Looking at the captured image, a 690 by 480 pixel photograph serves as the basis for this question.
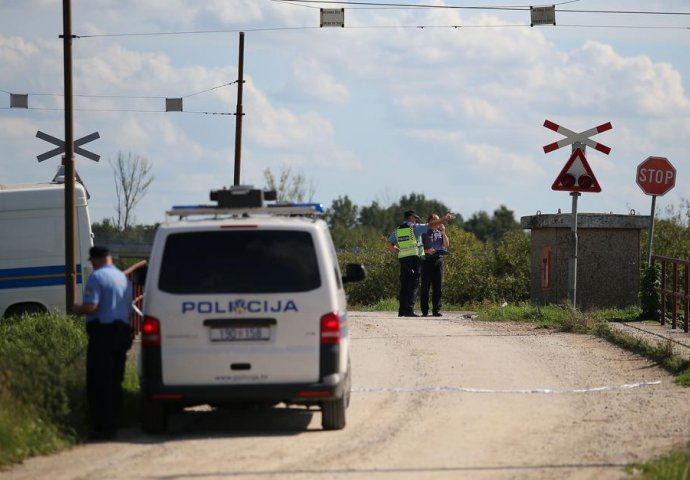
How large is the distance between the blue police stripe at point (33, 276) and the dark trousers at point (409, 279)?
5813mm

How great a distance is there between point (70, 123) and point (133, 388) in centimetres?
1103

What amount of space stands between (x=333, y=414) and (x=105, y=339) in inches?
84.2

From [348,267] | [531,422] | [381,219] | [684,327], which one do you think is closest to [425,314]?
[684,327]

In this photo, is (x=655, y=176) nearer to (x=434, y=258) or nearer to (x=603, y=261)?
(x=603, y=261)

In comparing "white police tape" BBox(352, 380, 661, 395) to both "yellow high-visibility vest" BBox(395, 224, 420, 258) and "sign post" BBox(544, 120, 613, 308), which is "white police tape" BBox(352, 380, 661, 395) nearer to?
"sign post" BBox(544, 120, 613, 308)

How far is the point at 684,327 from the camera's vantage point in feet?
65.6

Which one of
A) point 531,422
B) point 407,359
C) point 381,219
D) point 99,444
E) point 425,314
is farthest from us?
point 381,219

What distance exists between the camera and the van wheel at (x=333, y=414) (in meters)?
11.8

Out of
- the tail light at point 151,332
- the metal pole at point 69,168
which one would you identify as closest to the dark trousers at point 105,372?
the tail light at point 151,332

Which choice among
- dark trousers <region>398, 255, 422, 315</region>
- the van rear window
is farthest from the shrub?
dark trousers <region>398, 255, 422, 315</region>

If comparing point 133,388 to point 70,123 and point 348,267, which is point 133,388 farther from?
point 70,123

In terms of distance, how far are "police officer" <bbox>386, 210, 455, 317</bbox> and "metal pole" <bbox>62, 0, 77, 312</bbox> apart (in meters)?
5.75

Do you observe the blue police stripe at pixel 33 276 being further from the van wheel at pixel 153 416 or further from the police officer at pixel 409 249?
the van wheel at pixel 153 416

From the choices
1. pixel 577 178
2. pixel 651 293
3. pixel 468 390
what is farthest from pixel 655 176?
pixel 468 390
